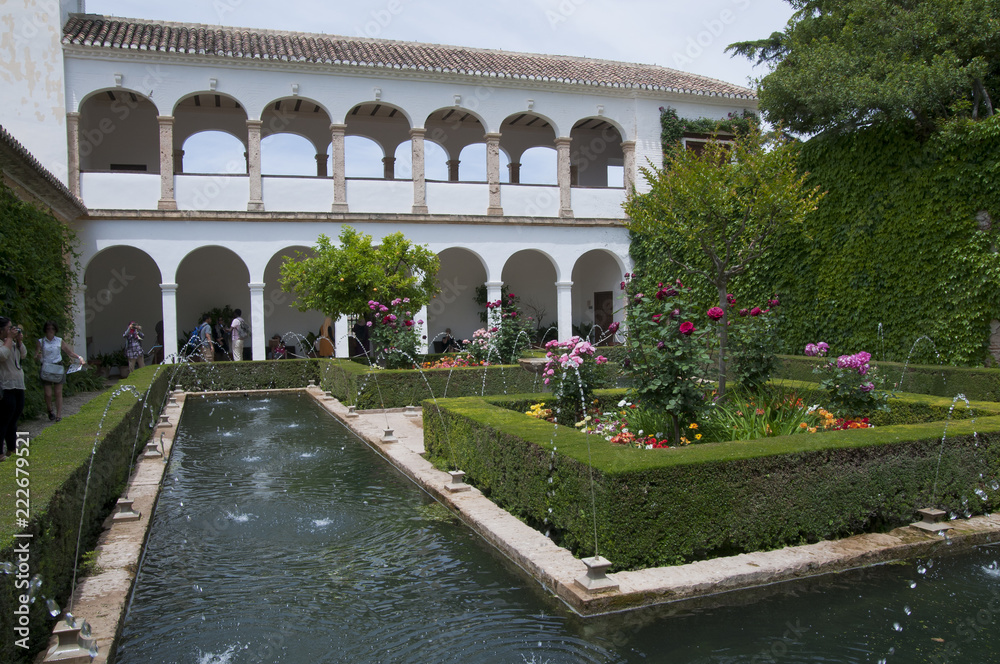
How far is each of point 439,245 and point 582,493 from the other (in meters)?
13.8

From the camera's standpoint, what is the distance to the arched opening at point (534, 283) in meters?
22.1

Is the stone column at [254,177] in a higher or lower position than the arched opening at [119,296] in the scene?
higher

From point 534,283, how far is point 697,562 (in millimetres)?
18444

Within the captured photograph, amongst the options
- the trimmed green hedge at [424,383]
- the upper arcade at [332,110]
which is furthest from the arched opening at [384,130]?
the trimmed green hedge at [424,383]

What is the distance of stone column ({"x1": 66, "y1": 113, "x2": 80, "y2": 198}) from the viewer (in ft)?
50.0

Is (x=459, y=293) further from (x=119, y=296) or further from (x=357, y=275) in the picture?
(x=119, y=296)

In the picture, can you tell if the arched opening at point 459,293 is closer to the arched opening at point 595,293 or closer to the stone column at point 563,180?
the arched opening at point 595,293

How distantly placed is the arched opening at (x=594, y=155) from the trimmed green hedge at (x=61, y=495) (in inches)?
660

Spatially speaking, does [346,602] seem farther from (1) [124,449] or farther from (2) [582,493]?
(1) [124,449]

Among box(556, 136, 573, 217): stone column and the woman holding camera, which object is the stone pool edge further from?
box(556, 136, 573, 217): stone column

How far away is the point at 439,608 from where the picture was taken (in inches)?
146

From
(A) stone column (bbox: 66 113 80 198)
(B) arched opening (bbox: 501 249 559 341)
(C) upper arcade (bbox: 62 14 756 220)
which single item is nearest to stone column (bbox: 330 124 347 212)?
(C) upper arcade (bbox: 62 14 756 220)

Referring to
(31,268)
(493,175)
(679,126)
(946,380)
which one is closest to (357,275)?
(31,268)

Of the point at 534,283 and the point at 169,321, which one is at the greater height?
the point at 534,283
